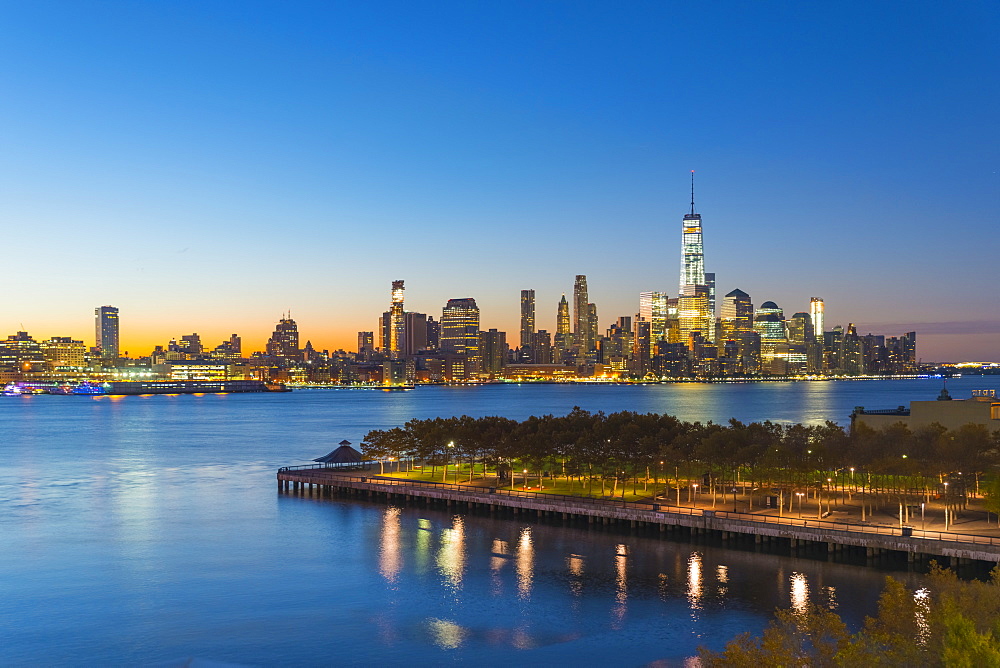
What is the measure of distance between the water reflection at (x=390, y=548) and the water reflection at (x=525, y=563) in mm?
5934

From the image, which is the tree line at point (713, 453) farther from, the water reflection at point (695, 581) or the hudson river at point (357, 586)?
the water reflection at point (695, 581)

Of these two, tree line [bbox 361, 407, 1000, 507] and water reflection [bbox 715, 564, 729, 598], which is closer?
water reflection [bbox 715, 564, 729, 598]

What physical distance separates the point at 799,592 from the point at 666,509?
14279mm

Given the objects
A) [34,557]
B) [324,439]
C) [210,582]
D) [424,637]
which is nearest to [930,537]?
[424,637]

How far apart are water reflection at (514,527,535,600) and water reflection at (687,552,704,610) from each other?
6.90 metres

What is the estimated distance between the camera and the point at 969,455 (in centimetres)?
5128

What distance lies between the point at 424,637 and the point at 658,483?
3404cm

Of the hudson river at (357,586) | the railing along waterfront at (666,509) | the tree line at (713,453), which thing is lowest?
the hudson river at (357,586)

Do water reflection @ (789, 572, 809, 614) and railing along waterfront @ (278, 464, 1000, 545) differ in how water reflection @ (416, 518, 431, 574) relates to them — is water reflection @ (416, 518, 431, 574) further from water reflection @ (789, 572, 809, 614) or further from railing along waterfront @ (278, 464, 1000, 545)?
water reflection @ (789, 572, 809, 614)

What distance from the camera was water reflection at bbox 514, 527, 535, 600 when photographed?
39.4 m

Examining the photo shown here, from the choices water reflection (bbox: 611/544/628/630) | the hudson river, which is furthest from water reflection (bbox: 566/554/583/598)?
water reflection (bbox: 611/544/628/630)

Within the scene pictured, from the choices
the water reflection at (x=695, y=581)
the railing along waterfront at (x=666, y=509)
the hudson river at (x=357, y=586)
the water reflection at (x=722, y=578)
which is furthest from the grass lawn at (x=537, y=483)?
the water reflection at (x=722, y=578)

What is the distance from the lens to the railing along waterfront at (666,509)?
42.1m

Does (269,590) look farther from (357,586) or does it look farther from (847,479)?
(847,479)
